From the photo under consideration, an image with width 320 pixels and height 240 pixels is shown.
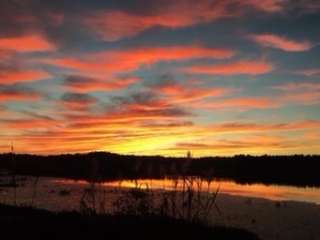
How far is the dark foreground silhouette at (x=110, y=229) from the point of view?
12.4 metres

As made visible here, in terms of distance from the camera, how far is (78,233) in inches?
494

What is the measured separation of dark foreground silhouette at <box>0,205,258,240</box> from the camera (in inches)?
487

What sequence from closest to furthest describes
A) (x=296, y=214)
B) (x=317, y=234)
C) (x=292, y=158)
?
(x=317, y=234) < (x=296, y=214) < (x=292, y=158)

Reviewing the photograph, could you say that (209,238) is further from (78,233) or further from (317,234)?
(317,234)

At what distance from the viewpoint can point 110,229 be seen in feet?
42.2

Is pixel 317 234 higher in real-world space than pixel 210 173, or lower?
lower

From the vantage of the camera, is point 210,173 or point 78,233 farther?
point 210,173

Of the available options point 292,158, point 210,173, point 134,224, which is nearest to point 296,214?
point 210,173

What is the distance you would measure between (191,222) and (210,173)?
1457 millimetres

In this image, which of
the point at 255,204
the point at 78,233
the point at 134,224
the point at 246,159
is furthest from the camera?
the point at 246,159

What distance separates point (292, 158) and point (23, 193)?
6986cm

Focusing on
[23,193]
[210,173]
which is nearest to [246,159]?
[23,193]

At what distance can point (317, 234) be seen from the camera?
1659 cm

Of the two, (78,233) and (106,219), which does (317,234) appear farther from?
(78,233)
